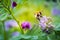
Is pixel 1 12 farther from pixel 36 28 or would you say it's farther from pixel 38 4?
pixel 38 4

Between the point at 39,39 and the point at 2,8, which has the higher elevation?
the point at 2,8

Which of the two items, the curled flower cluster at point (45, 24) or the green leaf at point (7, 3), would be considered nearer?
the curled flower cluster at point (45, 24)

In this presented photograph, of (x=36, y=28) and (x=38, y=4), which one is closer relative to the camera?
(x=36, y=28)

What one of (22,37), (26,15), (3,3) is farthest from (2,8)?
(26,15)

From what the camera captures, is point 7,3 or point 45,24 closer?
point 45,24

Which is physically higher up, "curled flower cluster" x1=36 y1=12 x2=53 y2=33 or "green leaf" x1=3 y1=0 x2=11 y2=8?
"green leaf" x1=3 y1=0 x2=11 y2=8

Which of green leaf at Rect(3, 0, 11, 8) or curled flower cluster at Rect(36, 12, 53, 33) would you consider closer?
curled flower cluster at Rect(36, 12, 53, 33)

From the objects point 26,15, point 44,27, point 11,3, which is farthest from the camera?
point 26,15

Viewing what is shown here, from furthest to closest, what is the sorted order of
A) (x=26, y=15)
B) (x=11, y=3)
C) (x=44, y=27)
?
1. (x=26, y=15)
2. (x=11, y=3)
3. (x=44, y=27)

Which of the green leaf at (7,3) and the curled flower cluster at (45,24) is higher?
the green leaf at (7,3)

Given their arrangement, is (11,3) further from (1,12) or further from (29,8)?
(29,8)

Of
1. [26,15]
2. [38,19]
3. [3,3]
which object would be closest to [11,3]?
[3,3]
